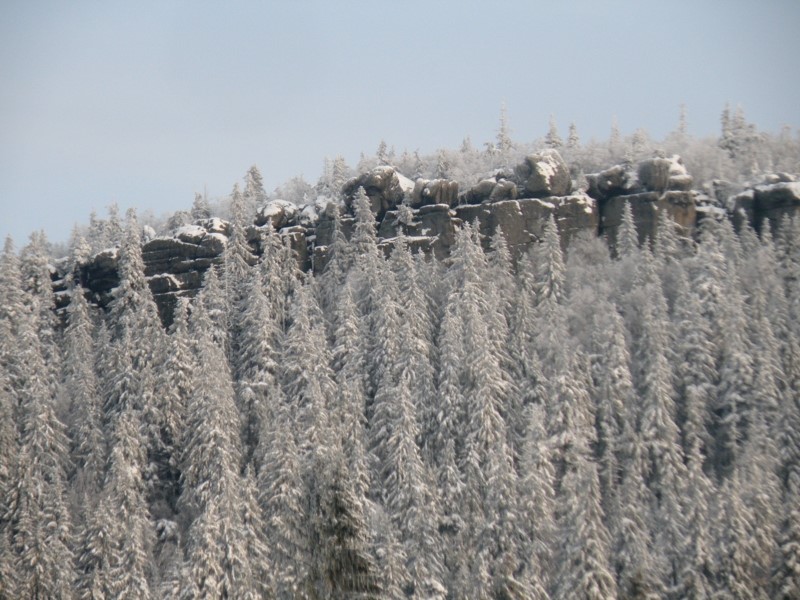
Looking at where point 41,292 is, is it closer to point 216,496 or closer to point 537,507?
point 216,496

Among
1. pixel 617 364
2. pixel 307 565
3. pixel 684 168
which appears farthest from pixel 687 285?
pixel 307 565

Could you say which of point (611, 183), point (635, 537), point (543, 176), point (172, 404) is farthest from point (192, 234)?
point (635, 537)

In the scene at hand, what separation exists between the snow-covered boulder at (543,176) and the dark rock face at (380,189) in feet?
35.7

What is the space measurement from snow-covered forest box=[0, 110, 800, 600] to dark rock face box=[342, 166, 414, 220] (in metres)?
4.99

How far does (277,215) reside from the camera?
92.9 m

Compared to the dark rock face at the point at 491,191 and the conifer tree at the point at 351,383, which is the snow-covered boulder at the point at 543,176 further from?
the conifer tree at the point at 351,383

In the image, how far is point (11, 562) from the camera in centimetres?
5778

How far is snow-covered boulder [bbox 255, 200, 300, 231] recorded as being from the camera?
304 feet

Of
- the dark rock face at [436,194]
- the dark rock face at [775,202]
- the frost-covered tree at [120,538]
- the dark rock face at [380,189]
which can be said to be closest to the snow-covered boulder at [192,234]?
the dark rock face at [380,189]

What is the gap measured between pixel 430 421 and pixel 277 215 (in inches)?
1339

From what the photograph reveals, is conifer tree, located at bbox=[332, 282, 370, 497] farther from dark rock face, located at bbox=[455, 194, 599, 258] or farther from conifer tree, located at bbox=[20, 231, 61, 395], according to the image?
conifer tree, located at bbox=[20, 231, 61, 395]

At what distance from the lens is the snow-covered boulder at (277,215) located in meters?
92.6

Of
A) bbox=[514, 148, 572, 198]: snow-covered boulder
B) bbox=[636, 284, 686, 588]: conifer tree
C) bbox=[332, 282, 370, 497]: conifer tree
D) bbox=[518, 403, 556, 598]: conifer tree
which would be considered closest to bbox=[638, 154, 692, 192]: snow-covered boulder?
bbox=[514, 148, 572, 198]: snow-covered boulder

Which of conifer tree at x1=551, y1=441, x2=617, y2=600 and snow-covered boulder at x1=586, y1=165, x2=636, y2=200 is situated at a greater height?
snow-covered boulder at x1=586, y1=165, x2=636, y2=200
